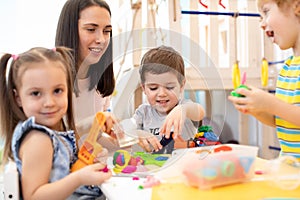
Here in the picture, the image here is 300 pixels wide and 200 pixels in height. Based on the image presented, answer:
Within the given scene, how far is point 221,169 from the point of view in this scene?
640 mm

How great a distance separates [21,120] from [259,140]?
5.59ft

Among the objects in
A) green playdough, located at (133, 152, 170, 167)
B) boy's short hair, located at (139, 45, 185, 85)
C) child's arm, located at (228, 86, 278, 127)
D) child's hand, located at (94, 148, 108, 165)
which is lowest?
green playdough, located at (133, 152, 170, 167)

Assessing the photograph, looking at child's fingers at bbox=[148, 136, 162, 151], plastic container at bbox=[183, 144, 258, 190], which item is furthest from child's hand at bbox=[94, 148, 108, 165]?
plastic container at bbox=[183, 144, 258, 190]

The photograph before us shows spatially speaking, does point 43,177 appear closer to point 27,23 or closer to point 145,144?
point 145,144

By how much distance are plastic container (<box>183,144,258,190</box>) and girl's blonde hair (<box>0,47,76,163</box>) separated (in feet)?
1.28

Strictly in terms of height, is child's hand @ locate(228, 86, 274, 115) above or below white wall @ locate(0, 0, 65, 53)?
below

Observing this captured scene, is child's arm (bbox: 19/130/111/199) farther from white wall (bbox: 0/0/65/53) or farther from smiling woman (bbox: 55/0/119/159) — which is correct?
white wall (bbox: 0/0/65/53)

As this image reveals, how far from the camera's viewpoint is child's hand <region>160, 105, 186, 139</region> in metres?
0.91

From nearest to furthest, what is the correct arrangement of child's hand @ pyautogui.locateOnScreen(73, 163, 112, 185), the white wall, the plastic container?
1. the plastic container
2. child's hand @ pyautogui.locateOnScreen(73, 163, 112, 185)
3. the white wall

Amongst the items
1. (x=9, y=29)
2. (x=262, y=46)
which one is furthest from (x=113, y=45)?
(x=262, y=46)

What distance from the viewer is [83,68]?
3.20ft

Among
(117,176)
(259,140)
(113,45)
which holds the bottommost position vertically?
(259,140)

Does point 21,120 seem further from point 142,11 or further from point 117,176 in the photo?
point 142,11

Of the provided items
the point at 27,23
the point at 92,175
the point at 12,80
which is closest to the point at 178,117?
the point at 92,175
